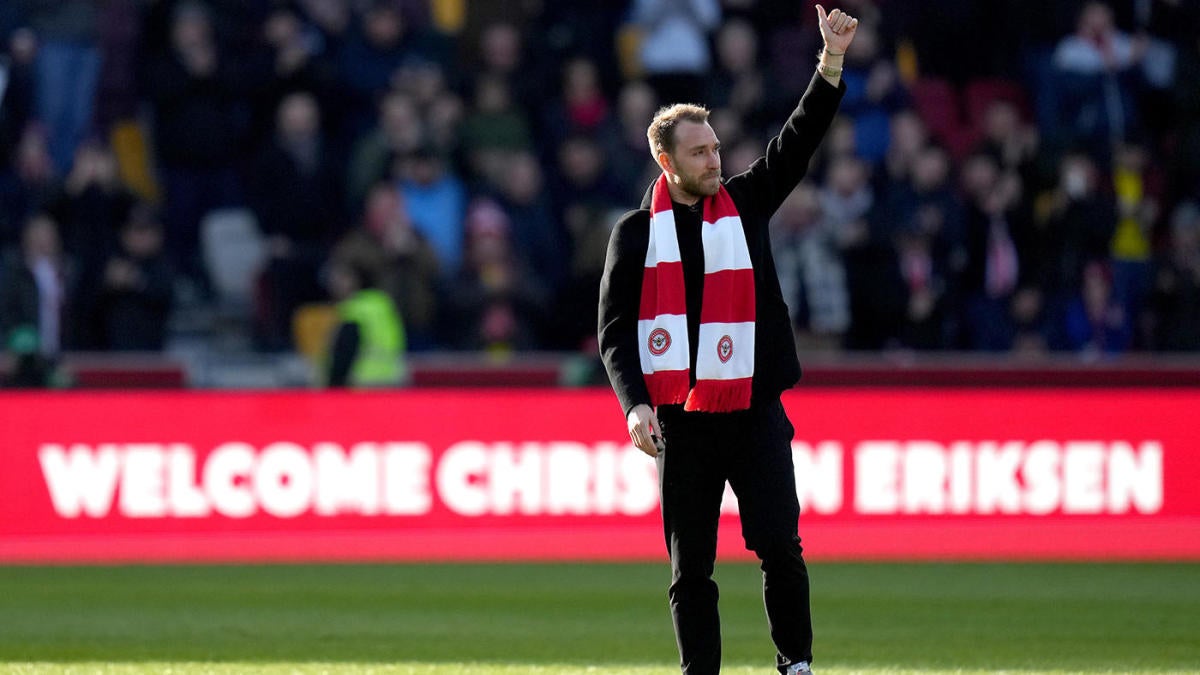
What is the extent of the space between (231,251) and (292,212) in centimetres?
73

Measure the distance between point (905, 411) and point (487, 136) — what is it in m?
5.10

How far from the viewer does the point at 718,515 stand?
6.51 metres

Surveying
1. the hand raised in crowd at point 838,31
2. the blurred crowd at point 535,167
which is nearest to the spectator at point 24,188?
the blurred crowd at point 535,167

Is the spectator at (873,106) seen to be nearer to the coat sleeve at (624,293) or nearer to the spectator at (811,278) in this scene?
the spectator at (811,278)

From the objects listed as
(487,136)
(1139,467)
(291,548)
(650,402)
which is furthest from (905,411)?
(650,402)

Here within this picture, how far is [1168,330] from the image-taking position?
50.5 feet

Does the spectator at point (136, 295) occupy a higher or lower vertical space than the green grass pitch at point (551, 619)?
higher

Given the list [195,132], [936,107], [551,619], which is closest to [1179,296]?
[936,107]

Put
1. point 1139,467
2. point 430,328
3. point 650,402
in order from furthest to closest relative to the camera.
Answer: point 430,328, point 1139,467, point 650,402

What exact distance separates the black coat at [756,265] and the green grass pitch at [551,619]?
1.93 meters

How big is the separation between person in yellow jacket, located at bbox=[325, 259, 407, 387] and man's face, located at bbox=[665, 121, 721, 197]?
293 inches

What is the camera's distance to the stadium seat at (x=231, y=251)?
1577 cm

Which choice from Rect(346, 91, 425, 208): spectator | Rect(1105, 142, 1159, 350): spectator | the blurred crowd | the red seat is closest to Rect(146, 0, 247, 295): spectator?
the blurred crowd

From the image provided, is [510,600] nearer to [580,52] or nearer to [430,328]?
[430,328]
